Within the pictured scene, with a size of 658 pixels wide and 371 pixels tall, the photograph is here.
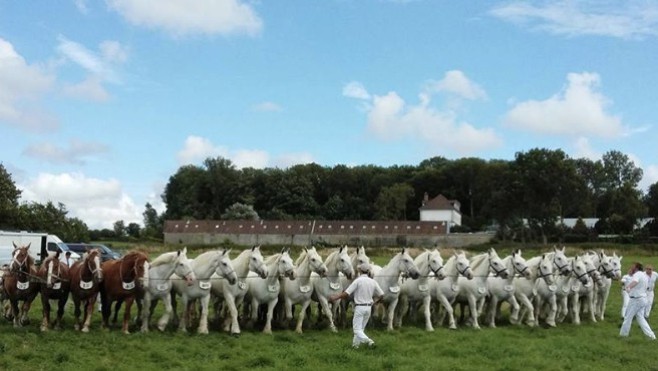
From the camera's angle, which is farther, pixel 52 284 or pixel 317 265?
pixel 317 265

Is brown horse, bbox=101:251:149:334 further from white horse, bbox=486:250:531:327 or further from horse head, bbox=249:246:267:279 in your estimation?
white horse, bbox=486:250:531:327

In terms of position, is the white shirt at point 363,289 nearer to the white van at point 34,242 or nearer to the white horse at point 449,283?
the white horse at point 449,283

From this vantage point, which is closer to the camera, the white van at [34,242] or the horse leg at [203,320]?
the horse leg at [203,320]

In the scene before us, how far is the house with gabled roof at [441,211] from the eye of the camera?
364ft

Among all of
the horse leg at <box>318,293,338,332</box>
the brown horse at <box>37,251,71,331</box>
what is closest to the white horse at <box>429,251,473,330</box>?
the horse leg at <box>318,293,338,332</box>

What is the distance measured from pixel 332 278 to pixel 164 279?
14.3 feet

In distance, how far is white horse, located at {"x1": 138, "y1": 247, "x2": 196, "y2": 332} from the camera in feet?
54.0

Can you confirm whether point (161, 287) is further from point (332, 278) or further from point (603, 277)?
point (603, 277)

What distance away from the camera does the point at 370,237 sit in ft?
303

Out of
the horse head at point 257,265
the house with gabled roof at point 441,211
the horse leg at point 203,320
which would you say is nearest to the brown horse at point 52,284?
the horse leg at point 203,320

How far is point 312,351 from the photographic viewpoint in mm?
14570

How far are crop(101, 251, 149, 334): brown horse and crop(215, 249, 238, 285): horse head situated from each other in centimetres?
175

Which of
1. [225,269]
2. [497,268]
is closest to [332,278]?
[225,269]

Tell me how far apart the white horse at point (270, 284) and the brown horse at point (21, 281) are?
526cm
